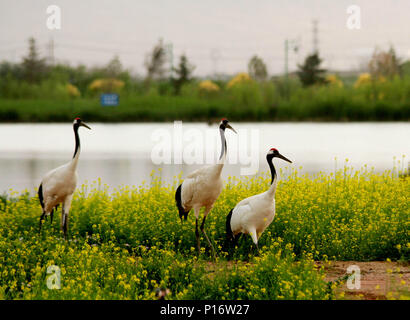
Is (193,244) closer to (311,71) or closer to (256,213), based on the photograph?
(256,213)

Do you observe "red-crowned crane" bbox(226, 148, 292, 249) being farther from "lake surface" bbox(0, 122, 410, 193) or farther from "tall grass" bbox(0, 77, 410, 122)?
"tall grass" bbox(0, 77, 410, 122)

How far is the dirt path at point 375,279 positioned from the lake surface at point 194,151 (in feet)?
18.8

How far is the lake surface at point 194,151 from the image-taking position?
2184 cm

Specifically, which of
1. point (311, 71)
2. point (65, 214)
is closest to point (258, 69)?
point (311, 71)

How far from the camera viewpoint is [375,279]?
764 cm

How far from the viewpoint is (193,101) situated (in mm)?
Result: 50812

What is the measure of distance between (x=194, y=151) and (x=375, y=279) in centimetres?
2418

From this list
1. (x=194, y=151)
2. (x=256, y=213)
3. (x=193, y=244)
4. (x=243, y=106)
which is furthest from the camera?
(x=243, y=106)

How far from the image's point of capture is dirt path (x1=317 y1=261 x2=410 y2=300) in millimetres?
6676

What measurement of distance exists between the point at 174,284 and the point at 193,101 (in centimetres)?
4393

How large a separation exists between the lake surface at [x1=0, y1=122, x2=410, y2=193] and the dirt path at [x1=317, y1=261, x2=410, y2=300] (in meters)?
5.72

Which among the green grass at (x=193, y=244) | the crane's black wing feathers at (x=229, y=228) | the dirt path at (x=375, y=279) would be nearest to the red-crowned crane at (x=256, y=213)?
the crane's black wing feathers at (x=229, y=228)
